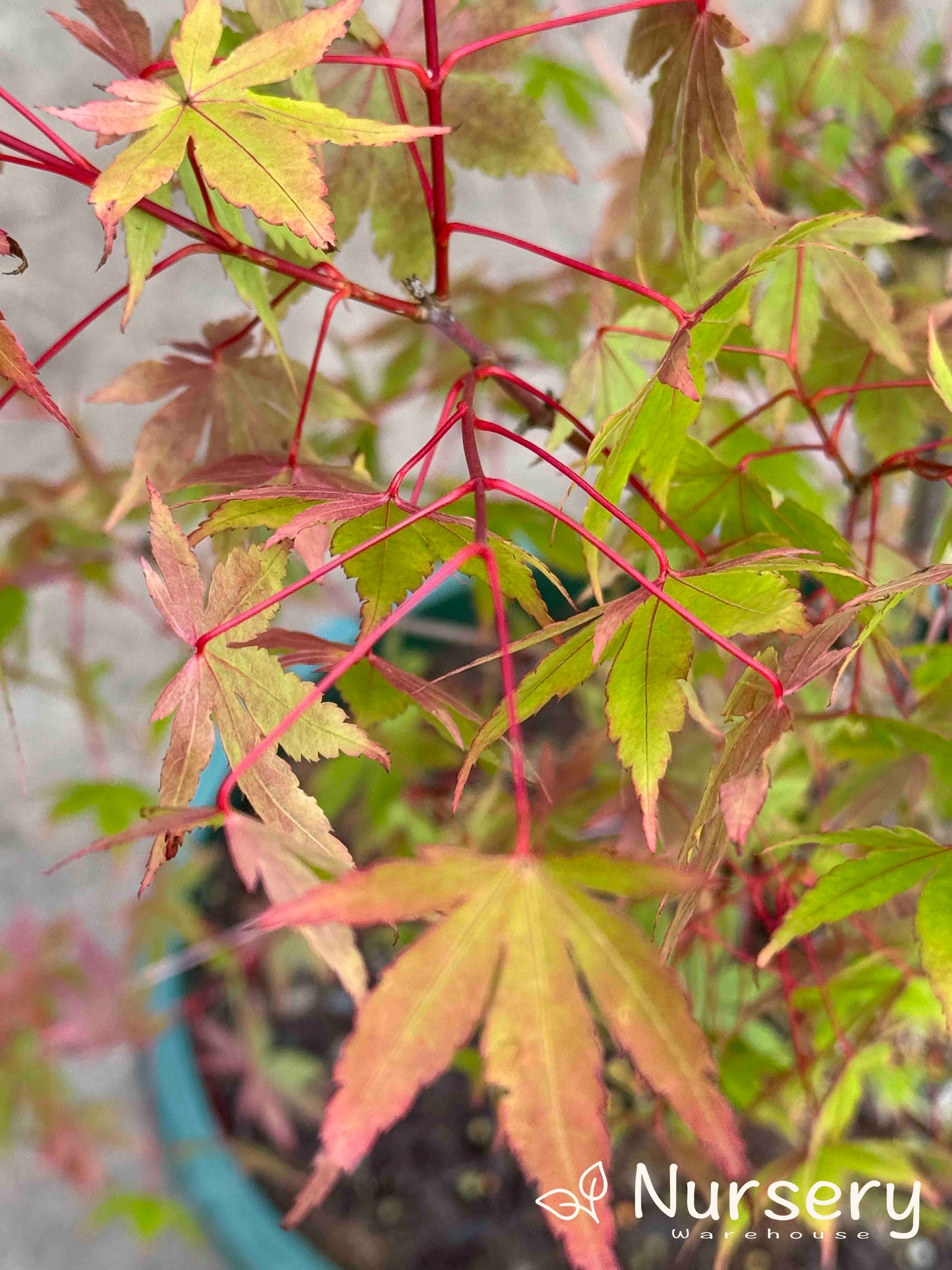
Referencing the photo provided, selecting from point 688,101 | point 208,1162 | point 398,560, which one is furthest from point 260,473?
point 208,1162

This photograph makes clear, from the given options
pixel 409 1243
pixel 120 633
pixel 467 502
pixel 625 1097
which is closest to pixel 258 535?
pixel 467 502

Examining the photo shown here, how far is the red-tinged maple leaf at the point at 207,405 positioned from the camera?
39 cm

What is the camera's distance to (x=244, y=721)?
0.28 metres

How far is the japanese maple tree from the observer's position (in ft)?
0.74

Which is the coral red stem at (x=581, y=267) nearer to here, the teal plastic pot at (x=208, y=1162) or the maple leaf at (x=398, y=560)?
the maple leaf at (x=398, y=560)

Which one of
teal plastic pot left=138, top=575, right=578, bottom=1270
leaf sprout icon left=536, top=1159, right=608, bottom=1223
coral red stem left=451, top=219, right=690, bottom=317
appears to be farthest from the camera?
teal plastic pot left=138, top=575, right=578, bottom=1270

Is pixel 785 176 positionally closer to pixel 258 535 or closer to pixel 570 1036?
pixel 258 535

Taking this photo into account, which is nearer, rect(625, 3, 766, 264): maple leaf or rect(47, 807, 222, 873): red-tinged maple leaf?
rect(47, 807, 222, 873): red-tinged maple leaf

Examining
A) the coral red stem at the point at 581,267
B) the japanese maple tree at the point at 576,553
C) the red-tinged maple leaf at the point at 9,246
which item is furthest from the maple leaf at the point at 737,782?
the red-tinged maple leaf at the point at 9,246

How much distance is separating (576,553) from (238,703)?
0.22 m

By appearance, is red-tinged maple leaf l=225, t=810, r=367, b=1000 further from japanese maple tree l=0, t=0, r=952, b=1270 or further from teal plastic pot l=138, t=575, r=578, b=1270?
teal plastic pot l=138, t=575, r=578, b=1270

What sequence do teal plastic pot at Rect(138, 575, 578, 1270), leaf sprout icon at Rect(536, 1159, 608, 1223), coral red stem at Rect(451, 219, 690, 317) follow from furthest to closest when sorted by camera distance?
teal plastic pot at Rect(138, 575, 578, 1270) < coral red stem at Rect(451, 219, 690, 317) < leaf sprout icon at Rect(536, 1159, 608, 1223)

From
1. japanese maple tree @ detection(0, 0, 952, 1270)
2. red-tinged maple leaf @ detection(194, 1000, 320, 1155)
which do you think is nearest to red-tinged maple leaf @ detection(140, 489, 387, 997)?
japanese maple tree @ detection(0, 0, 952, 1270)

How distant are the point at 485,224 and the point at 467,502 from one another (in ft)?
2.90
